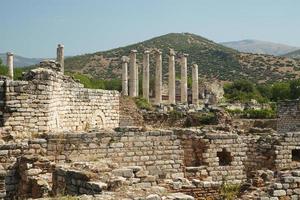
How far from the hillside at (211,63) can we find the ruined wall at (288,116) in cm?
9025

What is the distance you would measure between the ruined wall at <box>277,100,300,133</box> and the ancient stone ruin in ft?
38.4

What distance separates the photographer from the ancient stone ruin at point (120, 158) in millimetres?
9227

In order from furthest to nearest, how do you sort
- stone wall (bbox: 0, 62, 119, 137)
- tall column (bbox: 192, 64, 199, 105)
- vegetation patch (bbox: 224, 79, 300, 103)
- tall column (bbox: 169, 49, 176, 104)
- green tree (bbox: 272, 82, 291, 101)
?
green tree (bbox: 272, 82, 291, 101) → vegetation patch (bbox: 224, 79, 300, 103) → tall column (bbox: 192, 64, 199, 105) → tall column (bbox: 169, 49, 176, 104) → stone wall (bbox: 0, 62, 119, 137)

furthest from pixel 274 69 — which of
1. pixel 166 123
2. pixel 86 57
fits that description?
pixel 166 123

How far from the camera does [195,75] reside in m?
67.1

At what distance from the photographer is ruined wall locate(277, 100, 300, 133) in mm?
25688

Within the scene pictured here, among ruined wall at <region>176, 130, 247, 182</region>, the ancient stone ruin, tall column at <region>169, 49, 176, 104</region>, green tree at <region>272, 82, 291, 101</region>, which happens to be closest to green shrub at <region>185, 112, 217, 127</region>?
the ancient stone ruin

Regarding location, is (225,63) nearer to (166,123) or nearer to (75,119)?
(166,123)

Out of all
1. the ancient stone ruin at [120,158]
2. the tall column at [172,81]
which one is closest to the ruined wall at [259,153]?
the ancient stone ruin at [120,158]

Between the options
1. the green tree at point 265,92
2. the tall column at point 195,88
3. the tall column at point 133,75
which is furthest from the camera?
the green tree at point 265,92

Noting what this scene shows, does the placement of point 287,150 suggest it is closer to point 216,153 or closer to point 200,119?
point 216,153

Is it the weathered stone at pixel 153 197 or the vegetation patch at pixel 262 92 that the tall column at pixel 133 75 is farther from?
the weathered stone at pixel 153 197

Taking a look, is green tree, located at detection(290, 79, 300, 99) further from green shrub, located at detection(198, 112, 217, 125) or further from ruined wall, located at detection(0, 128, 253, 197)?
ruined wall, located at detection(0, 128, 253, 197)

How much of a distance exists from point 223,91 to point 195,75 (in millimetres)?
24267
